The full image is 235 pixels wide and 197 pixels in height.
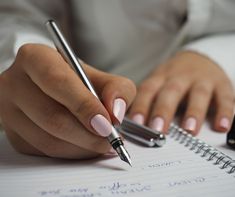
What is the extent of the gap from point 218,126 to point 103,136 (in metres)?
0.14

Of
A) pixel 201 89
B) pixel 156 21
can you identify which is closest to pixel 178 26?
pixel 156 21

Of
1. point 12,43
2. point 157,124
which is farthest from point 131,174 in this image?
point 12,43

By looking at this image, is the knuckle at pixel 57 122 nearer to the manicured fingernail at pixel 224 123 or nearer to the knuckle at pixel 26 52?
the knuckle at pixel 26 52

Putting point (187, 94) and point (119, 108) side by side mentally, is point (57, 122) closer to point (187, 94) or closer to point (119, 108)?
point (119, 108)

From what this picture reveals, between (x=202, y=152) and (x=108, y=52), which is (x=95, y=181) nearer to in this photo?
(x=202, y=152)

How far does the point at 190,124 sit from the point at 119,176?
0.42ft

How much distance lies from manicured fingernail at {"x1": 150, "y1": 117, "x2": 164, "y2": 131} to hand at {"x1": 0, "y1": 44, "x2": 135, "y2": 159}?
6 cm

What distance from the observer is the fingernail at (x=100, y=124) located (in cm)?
26

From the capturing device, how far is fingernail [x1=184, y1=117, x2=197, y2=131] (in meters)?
0.36

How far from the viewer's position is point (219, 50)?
51 centimetres

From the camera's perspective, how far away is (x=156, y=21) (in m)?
0.55

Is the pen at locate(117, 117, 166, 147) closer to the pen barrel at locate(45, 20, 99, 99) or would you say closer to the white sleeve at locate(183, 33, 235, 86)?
the pen barrel at locate(45, 20, 99, 99)

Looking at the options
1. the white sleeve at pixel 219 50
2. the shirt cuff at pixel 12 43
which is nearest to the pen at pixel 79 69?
the shirt cuff at pixel 12 43

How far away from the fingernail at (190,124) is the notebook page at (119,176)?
2.2 inches
